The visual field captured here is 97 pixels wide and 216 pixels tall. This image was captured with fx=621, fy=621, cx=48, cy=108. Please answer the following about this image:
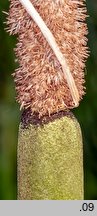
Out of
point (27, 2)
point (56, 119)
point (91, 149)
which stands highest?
point (27, 2)

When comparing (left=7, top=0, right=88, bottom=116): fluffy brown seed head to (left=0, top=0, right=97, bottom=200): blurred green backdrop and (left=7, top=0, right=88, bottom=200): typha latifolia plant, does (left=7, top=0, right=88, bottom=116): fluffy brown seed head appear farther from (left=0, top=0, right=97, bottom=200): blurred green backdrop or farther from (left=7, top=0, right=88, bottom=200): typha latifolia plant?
(left=0, top=0, right=97, bottom=200): blurred green backdrop

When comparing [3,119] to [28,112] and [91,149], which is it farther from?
[28,112]

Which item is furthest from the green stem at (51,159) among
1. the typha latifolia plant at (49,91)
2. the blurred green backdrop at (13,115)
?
the blurred green backdrop at (13,115)

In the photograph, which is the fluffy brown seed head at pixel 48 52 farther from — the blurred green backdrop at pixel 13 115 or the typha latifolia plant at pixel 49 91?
the blurred green backdrop at pixel 13 115

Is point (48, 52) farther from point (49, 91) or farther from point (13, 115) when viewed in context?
point (13, 115)
